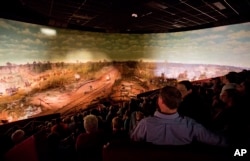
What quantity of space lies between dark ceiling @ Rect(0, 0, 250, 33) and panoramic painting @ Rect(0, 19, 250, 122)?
0.35 m

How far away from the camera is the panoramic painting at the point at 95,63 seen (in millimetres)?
7035

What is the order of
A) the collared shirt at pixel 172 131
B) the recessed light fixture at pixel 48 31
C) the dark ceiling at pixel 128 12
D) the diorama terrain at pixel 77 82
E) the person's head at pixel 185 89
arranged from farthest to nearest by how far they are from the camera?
the recessed light fixture at pixel 48 31, the diorama terrain at pixel 77 82, the dark ceiling at pixel 128 12, the person's head at pixel 185 89, the collared shirt at pixel 172 131

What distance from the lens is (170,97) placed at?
6.33 ft

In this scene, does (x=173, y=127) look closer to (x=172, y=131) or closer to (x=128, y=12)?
(x=172, y=131)

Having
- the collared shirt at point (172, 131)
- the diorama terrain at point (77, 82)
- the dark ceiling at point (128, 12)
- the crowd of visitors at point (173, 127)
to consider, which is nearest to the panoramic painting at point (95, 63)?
the diorama terrain at point (77, 82)

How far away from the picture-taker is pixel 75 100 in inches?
373

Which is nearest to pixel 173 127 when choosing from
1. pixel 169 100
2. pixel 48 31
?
pixel 169 100

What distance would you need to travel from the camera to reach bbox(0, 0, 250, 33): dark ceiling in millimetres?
6070

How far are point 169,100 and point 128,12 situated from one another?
5.68m

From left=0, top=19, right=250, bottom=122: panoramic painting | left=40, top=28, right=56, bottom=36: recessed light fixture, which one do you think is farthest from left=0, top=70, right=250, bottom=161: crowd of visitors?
left=40, top=28, right=56, bottom=36: recessed light fixture

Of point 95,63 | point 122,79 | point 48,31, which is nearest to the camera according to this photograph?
point 48,31

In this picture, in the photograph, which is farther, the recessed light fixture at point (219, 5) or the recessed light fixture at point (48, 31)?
the recessed light fixture at point (48, 31)

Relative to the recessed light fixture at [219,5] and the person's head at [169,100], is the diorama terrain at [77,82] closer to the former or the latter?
the recessed light fixture at [219,5]

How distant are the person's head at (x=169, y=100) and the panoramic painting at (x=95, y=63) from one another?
590 centimetres
